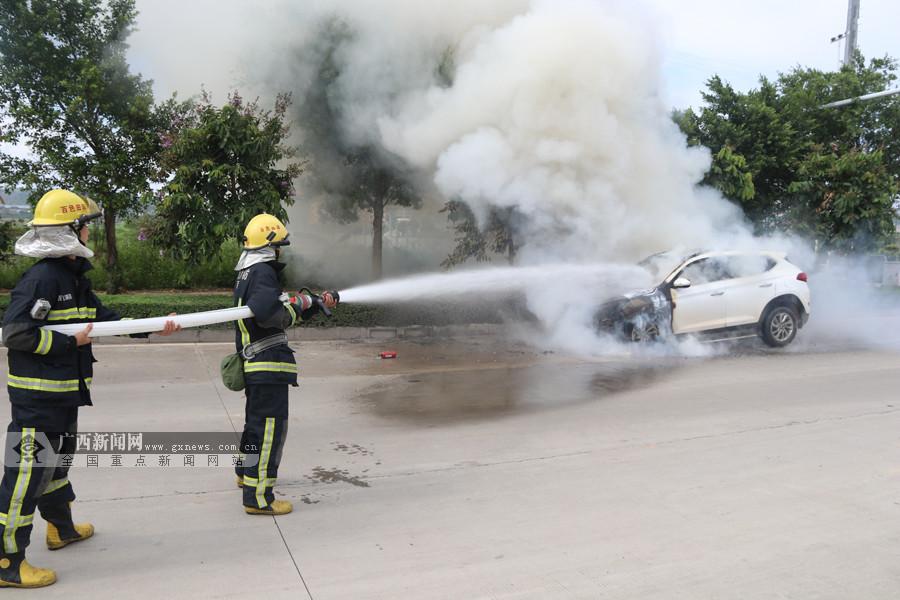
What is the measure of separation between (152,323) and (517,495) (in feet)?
7.91

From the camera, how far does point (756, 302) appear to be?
9969 millimetres

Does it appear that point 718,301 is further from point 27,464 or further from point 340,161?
point 27,464

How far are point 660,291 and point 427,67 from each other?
5.43m

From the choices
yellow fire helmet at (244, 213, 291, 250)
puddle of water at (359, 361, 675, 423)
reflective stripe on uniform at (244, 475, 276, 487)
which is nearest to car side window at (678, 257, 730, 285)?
puddle of water at (359, 361, 675, 423)

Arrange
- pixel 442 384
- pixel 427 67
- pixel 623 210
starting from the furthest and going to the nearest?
pixel 427 67
pixel 623 210
pixel 442 384

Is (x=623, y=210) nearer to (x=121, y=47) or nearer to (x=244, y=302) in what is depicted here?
(x=244, y=302)

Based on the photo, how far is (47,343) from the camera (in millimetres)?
3260

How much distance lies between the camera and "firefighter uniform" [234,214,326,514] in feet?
13.4

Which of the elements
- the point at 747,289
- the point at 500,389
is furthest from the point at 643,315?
the point at 500,389

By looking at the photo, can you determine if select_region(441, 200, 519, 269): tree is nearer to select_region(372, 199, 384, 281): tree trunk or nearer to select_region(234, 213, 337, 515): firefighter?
select_region(372, 199, 384, 281): tree trunk

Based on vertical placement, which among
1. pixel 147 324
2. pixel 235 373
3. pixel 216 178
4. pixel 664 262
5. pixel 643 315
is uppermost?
pixel 216 178

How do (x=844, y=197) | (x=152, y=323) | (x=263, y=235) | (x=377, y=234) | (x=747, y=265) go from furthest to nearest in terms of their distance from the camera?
(x=377, y=234) < (x=844, y=197) < (x=747, y=265) < (x=263, y=235) < (x=152, y=323)

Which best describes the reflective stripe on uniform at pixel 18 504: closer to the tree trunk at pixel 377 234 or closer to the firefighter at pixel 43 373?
the firefighter at pixel 43 373

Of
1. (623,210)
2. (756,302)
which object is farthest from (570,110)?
(756,302)
